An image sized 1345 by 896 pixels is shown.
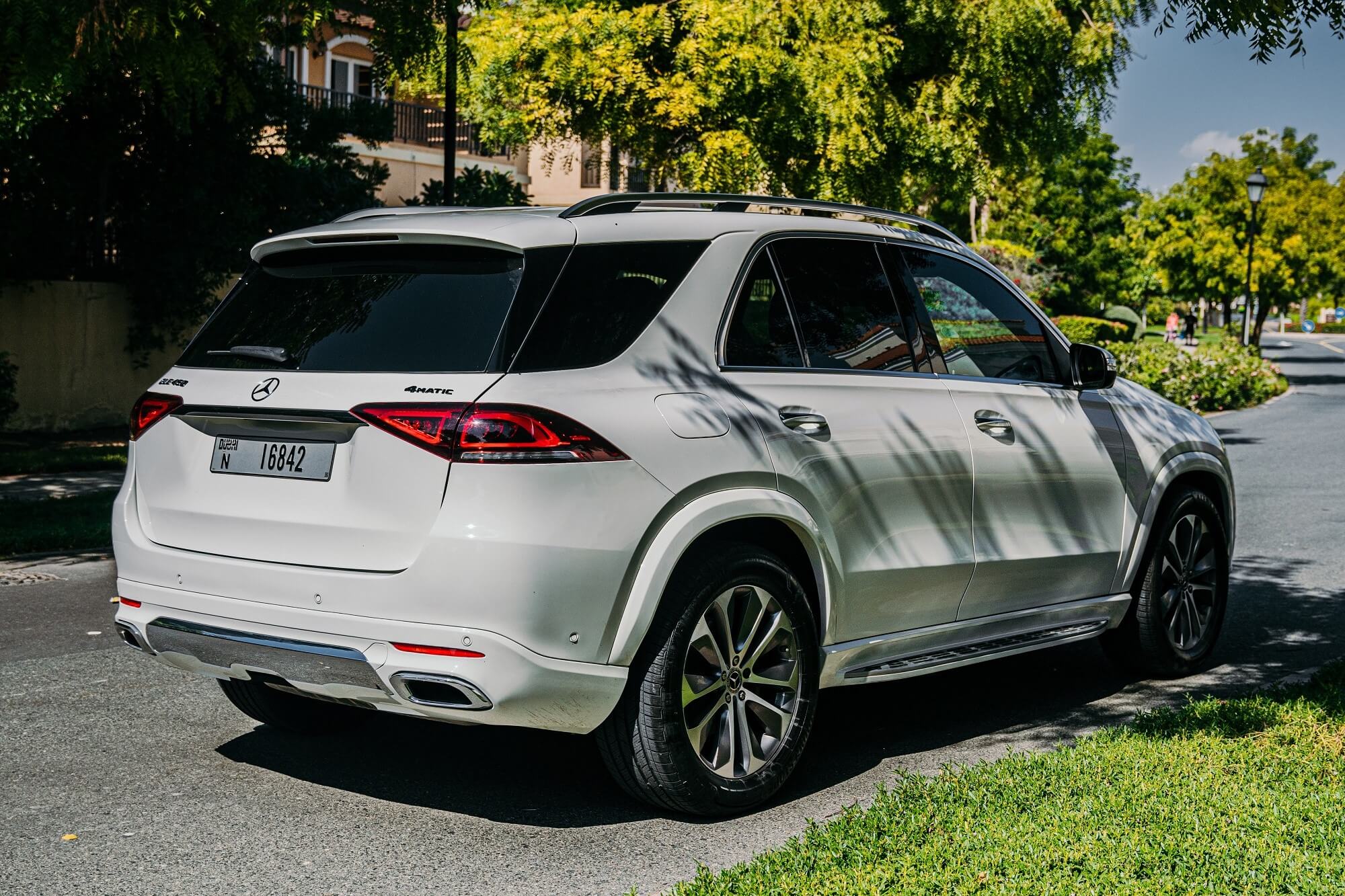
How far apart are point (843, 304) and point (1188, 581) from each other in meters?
2.63

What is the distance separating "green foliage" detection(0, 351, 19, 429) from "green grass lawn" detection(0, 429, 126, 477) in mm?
348

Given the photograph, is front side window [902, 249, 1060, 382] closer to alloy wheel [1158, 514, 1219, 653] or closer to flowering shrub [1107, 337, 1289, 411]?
alloy wheel [1158, 514, 1219, 653]

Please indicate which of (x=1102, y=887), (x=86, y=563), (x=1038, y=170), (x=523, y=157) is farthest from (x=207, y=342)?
(x=523, y=157)

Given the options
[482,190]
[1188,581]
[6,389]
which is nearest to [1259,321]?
[482,190]

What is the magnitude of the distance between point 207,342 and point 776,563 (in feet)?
6.83

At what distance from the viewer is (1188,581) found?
6938mm

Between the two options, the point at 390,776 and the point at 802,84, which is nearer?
the point at 390,776

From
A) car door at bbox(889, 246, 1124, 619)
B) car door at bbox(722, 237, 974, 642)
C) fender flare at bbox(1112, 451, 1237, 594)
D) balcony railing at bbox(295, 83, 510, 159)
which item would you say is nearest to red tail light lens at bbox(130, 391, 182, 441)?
car door at bbox(722, 237, 974, 642)

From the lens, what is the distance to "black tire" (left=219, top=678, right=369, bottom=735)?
5.64m

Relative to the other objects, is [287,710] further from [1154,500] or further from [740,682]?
[1154,500]

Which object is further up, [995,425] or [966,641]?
[995,425]

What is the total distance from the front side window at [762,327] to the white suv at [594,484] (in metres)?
0.01

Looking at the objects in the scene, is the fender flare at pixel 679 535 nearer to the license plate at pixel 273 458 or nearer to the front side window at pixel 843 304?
the front side window at pixel 843 304

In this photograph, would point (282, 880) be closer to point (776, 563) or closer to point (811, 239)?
point (776, 563)
